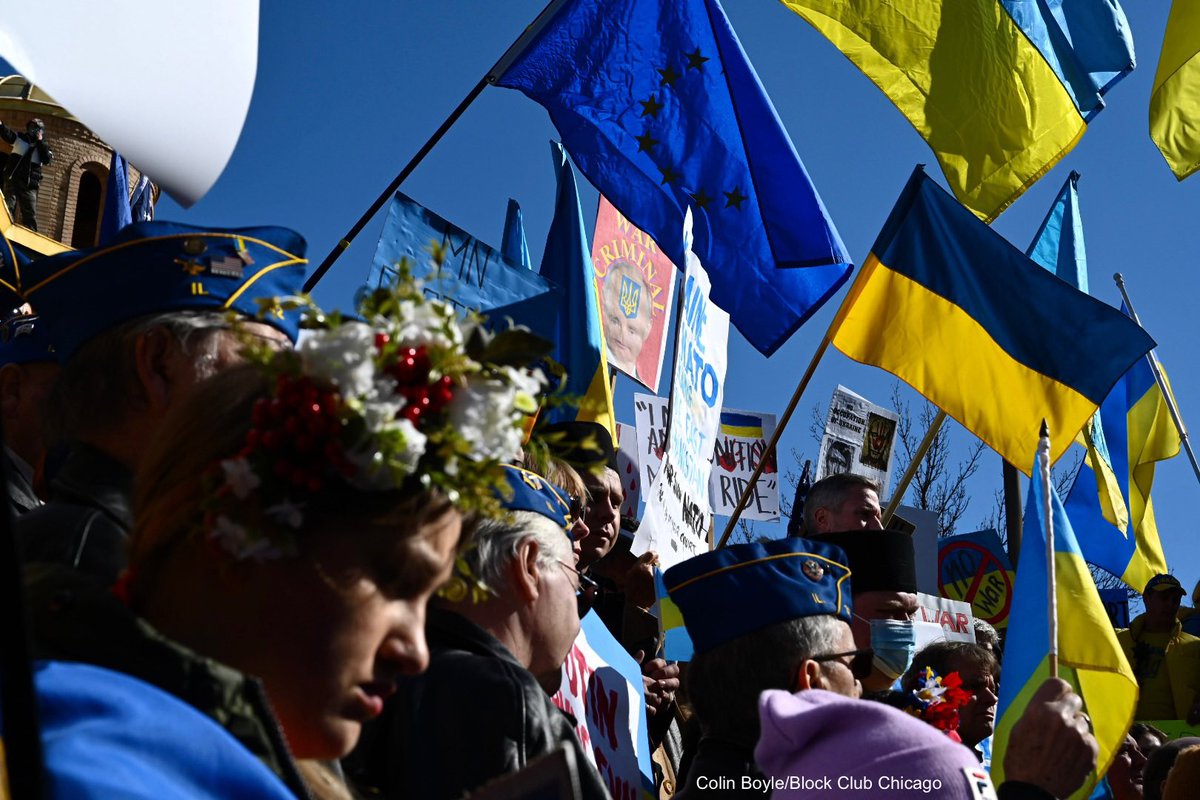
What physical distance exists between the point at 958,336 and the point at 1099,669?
1.99 meters

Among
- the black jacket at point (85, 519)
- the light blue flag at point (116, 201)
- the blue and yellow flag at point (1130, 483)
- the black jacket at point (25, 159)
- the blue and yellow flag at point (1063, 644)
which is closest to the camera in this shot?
the black jacket at point (85, 519)

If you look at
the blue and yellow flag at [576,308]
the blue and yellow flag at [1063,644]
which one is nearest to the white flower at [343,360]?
the blue and yellow flag at [1063,644]

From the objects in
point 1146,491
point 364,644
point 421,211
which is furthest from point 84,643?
point 1146,491

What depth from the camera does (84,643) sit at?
59.3 inches

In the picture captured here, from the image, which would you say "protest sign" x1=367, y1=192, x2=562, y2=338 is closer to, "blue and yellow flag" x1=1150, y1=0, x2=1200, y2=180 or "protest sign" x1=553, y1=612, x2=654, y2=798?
"protest sign" x1=553, y1=612, x2=654, y2=798

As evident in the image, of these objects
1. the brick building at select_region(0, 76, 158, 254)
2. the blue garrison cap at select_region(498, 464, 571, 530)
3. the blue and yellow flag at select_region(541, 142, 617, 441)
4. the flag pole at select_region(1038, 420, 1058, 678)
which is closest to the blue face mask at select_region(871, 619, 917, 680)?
the flag pole at select_region(1038, 420, 1058, 678)

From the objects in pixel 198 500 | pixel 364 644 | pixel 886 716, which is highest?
pixel 198 500

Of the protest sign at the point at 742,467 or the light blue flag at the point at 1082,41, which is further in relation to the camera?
the protest sign at the point at 742,467

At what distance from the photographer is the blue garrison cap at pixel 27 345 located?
369 cm

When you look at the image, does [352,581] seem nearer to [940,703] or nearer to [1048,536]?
[940,703]

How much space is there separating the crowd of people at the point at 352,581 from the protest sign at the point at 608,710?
400 millimetres

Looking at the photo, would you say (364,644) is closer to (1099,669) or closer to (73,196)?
(1099,669)

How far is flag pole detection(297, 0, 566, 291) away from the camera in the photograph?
4.74 m

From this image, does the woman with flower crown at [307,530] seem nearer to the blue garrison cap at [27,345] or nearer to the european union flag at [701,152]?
the blue garrison cap at [27,345]
